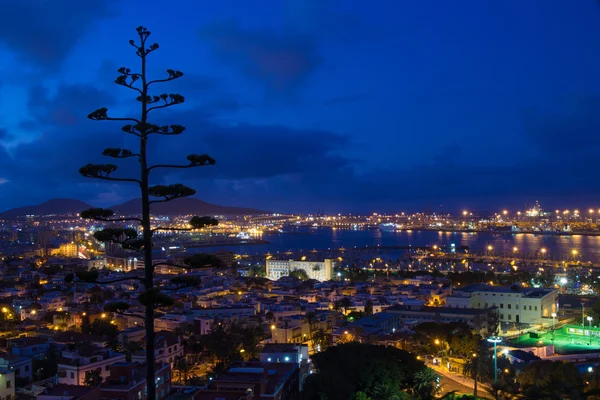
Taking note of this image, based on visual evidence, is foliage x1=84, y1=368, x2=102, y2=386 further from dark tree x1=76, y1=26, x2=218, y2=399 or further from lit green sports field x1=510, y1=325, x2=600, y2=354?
lit green sports field x1=510, y1=325, x2=600, y2=354

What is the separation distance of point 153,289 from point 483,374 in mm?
5482

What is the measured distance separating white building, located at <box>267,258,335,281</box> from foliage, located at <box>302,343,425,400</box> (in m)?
15.6

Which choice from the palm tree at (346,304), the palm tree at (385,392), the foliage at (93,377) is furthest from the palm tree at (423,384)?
the palm tree at (346,304)

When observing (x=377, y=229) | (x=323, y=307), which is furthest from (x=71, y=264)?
(x=377, y=229)

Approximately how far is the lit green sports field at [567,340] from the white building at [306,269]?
1274 cm

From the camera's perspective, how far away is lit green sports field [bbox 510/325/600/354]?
831cm

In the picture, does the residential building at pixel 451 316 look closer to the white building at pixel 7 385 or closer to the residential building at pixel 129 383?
the residential building at pixel 129 383

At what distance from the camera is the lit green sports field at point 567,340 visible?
831 cm

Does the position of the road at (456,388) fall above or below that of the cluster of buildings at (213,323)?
below

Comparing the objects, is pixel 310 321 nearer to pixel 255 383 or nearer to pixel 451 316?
pixel 451 316

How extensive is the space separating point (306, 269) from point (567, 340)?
45.5ft

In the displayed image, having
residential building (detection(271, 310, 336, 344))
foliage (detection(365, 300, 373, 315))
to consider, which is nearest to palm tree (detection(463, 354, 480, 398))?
residential building (detection(271, 310, 336, 344))

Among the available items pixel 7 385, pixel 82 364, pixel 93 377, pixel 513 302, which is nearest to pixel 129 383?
pixel 93 377

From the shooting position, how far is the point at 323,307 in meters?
12.5
